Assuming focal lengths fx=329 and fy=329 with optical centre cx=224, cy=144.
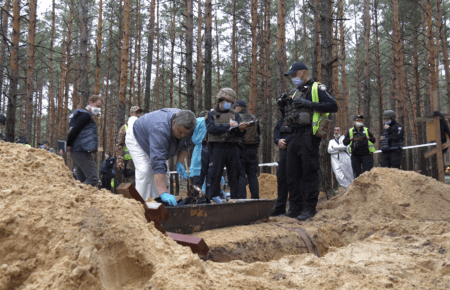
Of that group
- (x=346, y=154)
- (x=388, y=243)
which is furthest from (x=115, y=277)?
(x=346, y=154)

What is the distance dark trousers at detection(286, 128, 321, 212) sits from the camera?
4910 millimetres

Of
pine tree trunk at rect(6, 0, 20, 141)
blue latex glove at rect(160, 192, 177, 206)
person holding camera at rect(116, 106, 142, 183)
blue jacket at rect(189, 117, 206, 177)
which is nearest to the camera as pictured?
blue latex glove at rect(160, 192, 177, 206)

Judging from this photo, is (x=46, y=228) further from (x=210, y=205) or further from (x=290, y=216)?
(x=290, y=216)

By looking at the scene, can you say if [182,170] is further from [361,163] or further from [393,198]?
[361,163]

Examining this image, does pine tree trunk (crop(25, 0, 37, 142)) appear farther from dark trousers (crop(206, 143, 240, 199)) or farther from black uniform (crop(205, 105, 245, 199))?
dark trousers (crop(206, 143, 240, 199))

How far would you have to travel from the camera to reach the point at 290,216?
17.0ft

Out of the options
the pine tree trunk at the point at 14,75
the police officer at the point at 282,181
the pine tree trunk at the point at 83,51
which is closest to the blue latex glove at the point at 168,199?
the police officer at the point at 282,181

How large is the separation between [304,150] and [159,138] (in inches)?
89.3

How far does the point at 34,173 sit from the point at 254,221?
10.2 ft

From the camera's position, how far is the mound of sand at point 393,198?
4992mm

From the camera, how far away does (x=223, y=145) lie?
5363mm

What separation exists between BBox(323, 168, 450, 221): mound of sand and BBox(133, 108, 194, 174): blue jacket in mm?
2689

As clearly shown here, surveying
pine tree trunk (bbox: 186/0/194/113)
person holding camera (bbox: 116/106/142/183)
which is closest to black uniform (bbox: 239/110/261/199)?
person holding camera (bbox: 116/106/142/183)

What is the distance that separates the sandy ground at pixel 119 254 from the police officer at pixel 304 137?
5.46 ft
